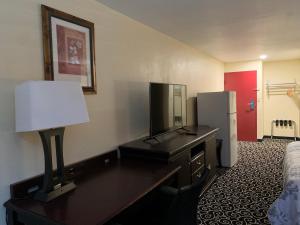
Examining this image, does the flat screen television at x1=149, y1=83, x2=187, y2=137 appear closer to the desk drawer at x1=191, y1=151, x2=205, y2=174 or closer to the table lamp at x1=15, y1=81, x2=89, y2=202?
the desk drawer at x1=191, y1=151, x2=205, y2=174

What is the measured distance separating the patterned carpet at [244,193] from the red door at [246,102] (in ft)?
4.64

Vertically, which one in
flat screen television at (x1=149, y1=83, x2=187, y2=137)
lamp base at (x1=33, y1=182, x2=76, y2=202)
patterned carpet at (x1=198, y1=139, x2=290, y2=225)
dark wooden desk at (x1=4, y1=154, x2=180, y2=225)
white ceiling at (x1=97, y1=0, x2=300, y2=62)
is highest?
white ceiling at (x1=97, y1=0, x2=300, y2=62)

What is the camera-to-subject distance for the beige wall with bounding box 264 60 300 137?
642 cm

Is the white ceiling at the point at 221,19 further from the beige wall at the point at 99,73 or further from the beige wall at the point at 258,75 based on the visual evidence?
the beige wall at the point at 258,75

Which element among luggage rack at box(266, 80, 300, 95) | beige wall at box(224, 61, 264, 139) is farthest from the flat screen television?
luggage rack at box(266, 80, 300, 95)

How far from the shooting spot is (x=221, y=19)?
2.81 metres

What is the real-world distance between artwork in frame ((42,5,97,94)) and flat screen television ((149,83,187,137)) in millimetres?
706

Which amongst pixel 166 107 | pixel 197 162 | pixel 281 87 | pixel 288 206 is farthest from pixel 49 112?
pixel 281 87

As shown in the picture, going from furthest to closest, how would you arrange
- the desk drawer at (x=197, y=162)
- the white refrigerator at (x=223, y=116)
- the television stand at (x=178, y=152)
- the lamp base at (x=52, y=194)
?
the white refrigerator at (x=223, y=116)
the desk drawer at (x=197, y=162)
the television stand at (x=178, y=152)
the lamp base at (x=52, y=194)

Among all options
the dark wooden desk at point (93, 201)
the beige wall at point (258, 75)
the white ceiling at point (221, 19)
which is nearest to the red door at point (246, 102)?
the beige wall at point (258, 75)

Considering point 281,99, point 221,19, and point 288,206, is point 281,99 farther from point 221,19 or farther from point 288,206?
point 288,206

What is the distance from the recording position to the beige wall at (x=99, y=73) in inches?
61.0

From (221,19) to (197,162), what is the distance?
176 centimetres

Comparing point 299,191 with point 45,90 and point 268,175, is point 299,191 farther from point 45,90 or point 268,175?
point 45,90
